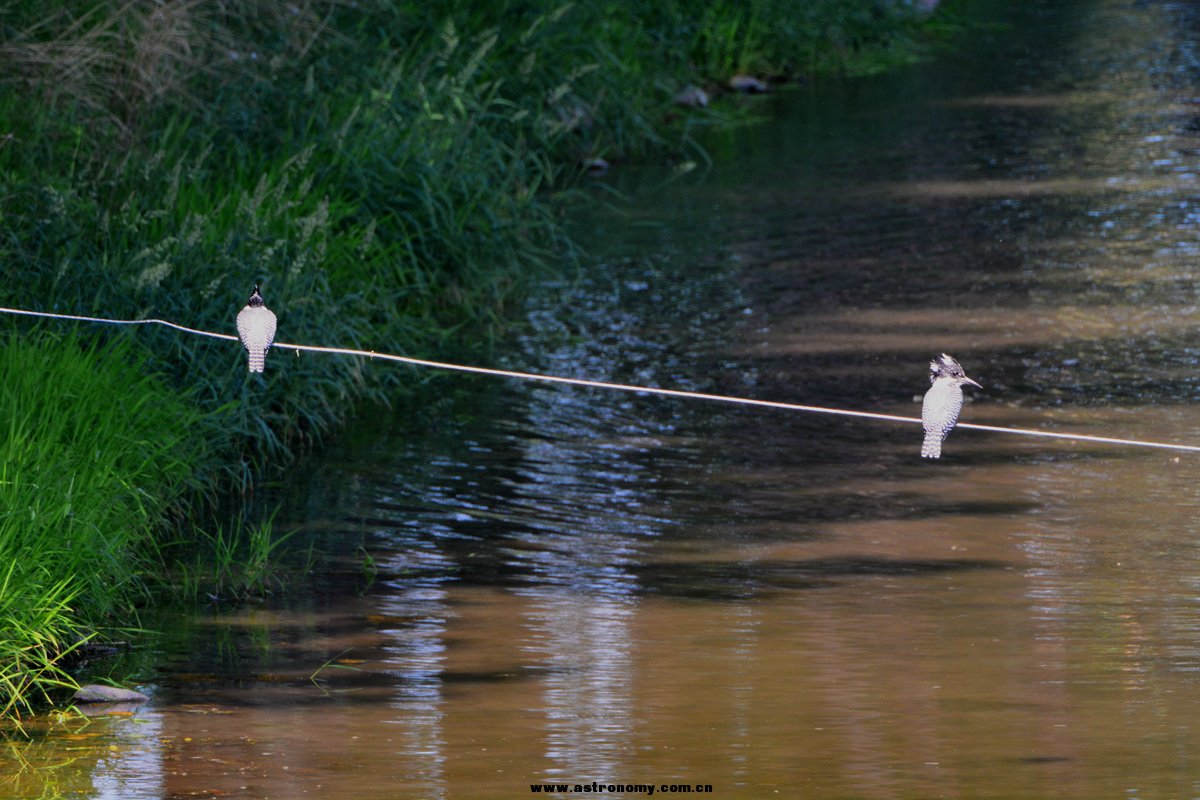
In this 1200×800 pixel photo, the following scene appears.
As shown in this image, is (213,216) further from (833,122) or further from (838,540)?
(833,122)

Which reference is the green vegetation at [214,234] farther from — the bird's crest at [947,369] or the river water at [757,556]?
the bird's crest at [947,369]

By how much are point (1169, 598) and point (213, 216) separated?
3.87 m

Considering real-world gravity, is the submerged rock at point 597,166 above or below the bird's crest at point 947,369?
above

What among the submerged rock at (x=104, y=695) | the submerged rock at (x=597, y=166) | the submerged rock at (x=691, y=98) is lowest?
the submerged rock at (x=104, y=695)

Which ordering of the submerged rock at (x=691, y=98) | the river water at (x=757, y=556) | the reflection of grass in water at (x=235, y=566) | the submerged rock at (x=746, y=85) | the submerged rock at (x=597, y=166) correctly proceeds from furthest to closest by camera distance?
the submerged rock at (x=746, y=85)
the submerged rock at (x=691, y=98)
the submerged rock at (x=597, y=166)
the reflection of grass in water at (x=235, y=566)
the river water at (x=757, y=556)

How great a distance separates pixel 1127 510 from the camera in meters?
6.47

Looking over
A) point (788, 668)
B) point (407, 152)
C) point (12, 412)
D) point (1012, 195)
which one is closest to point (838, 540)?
point (788, 668)

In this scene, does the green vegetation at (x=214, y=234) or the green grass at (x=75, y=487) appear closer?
the green grass at (x=75, y=487)

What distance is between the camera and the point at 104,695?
199 inches

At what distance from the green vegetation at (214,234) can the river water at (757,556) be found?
0.97 feet

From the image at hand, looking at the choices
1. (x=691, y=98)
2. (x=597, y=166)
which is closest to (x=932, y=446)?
(x=597, y=166)

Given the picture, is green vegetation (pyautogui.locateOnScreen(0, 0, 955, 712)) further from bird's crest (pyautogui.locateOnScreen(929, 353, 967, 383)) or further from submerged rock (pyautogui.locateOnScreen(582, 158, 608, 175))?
bird's crest (pyautogui.locateOnScreen(929, 353, 967, 383))

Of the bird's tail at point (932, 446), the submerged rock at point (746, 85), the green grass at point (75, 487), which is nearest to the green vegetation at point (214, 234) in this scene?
the green grass at point (75, 487)

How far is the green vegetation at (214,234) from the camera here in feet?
19.0
